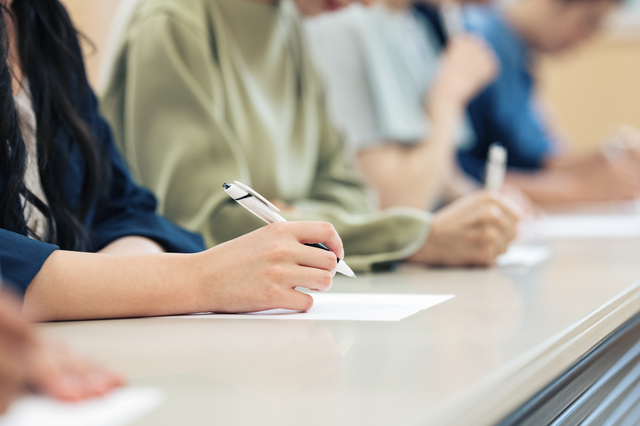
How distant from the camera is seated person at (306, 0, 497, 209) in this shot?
141cm

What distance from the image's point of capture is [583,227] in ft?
4.58

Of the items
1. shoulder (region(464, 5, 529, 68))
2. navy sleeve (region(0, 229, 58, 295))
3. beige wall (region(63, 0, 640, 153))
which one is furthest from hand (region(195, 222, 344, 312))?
beige wall (region(63, 0, 640, 153))

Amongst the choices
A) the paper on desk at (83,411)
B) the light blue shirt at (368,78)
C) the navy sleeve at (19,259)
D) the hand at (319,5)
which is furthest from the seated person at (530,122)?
the paper on desk at (83,411)

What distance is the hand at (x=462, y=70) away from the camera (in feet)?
5.32

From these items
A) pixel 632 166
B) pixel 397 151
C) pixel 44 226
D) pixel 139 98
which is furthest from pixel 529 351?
pixel 632 166

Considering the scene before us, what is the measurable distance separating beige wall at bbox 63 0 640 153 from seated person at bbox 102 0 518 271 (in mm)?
2198

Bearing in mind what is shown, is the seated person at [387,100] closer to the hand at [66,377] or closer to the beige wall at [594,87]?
the hand at [66,377]

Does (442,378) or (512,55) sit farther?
(512,55)

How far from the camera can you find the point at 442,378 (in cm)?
31

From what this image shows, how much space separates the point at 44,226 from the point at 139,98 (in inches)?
11.8

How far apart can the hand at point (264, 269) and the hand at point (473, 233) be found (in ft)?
A: 1.24

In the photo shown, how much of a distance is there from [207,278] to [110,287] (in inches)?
2.6

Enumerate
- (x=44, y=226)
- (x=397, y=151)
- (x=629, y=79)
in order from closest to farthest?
(x=44, y=226)
(x=397, y=151)
(x=629, y=79)

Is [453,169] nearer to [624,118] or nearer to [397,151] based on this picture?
[397,151]
